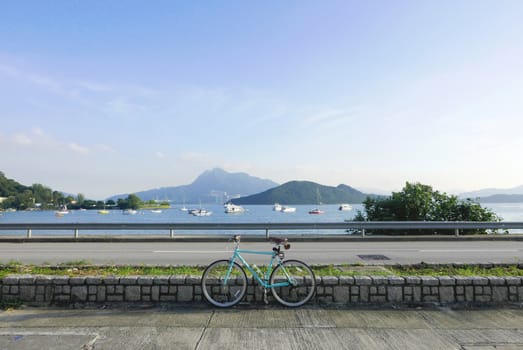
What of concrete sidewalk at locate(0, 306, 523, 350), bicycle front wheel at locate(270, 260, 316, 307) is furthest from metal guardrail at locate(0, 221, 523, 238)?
concrete sidewalk at locate(0, 306, 523, 350)

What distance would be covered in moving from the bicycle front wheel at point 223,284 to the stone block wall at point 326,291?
→ 0.53 feet

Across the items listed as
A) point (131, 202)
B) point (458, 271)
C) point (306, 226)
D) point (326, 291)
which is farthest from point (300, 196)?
point (326, 291)

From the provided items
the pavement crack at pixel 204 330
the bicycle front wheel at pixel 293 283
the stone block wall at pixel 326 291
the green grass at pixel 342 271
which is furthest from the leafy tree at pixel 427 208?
the pavement crack at pixel 204 330

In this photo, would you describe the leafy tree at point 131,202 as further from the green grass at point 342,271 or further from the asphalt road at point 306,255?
the green grass at point 342,271

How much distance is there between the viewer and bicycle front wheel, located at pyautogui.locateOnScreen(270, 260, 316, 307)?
501 centimetres

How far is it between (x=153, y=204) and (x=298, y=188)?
7794 centimetres

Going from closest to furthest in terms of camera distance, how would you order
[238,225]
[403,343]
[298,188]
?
1. [403,343]
2. [238,225]
3. [298,188]

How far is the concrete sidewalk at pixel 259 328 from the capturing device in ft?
12.2

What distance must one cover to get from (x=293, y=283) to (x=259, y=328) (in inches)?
40.2

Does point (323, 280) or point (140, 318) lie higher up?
point (323, 280)

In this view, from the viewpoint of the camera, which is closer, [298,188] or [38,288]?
[38,288]

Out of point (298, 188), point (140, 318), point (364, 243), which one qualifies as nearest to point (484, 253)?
point (364, 243)

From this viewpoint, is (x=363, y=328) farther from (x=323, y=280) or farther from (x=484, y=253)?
(x=484, y=253)

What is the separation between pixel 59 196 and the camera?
6004 inches
